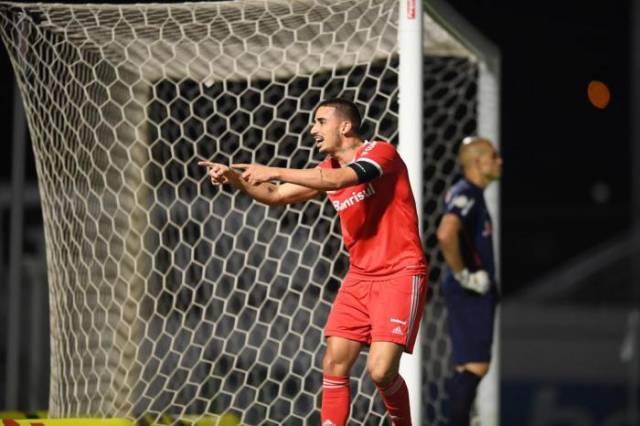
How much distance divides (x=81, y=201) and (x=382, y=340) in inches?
79.1

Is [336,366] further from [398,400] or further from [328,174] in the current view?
[328,174]

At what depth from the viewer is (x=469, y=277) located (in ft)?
16.2

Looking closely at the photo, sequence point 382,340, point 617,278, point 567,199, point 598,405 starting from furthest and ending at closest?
point 567,199 < point 617,278 < point 598,405 < point 382,340

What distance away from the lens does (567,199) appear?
547 inches

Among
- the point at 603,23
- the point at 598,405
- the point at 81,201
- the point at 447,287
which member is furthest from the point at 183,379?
the point at 603,23

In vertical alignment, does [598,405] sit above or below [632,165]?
below

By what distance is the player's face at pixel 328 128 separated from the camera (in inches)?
152

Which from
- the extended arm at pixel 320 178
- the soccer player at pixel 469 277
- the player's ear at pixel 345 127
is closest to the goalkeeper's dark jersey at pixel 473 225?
the soccer player at pixel 469 277

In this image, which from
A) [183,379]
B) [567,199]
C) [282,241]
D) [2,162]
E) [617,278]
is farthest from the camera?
[567,199]

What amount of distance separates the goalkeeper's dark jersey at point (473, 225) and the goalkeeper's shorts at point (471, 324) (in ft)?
0.39

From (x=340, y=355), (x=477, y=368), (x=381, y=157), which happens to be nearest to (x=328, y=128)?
(x=381, y=157)

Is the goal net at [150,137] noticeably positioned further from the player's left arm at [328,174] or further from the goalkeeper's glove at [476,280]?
the player's left arm at [328,174]

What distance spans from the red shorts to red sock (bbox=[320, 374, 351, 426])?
0.51 feet

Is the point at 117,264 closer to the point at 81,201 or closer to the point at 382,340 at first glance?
the point at 81,201
